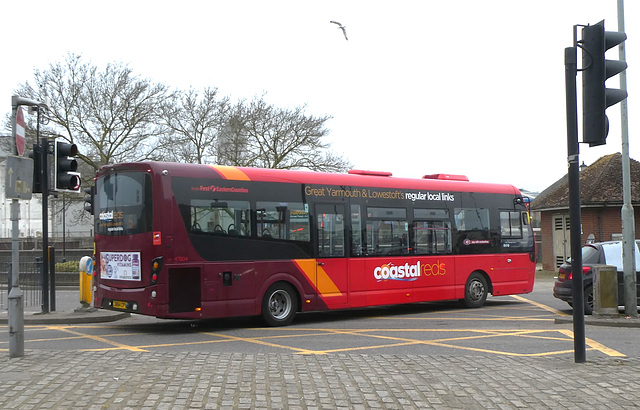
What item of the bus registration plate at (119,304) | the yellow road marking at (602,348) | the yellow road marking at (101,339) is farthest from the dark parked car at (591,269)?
the yellow road marking at (101,339)

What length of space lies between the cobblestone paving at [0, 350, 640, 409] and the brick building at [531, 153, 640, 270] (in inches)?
813

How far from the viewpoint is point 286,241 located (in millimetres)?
13656

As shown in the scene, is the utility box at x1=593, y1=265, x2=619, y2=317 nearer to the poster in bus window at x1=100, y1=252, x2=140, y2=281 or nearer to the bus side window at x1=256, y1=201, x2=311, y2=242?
the bus side window at x1=256, y1=201, x2=311, y2=242

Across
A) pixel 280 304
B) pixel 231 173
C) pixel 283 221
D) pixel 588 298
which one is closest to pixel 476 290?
pixel 588 298

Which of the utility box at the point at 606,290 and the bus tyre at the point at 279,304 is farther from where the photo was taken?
the bus tyre at the point at 279,304

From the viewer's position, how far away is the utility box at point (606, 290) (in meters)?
12.7

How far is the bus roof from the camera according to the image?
12.4 metres

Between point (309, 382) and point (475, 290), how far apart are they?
10.5 metres

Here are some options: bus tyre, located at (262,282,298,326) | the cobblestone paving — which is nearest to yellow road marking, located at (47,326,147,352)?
the cobblestone paving

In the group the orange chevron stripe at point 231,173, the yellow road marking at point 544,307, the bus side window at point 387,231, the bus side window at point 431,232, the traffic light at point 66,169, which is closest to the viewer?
the traffic light at point 66,169

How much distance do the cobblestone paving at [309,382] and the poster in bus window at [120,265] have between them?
3.43 metres

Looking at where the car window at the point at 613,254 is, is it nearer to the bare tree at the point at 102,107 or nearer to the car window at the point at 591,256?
the car window at the point at 591,256

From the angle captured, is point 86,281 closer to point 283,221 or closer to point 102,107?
point 283,221

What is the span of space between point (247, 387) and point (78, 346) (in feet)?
14.8
